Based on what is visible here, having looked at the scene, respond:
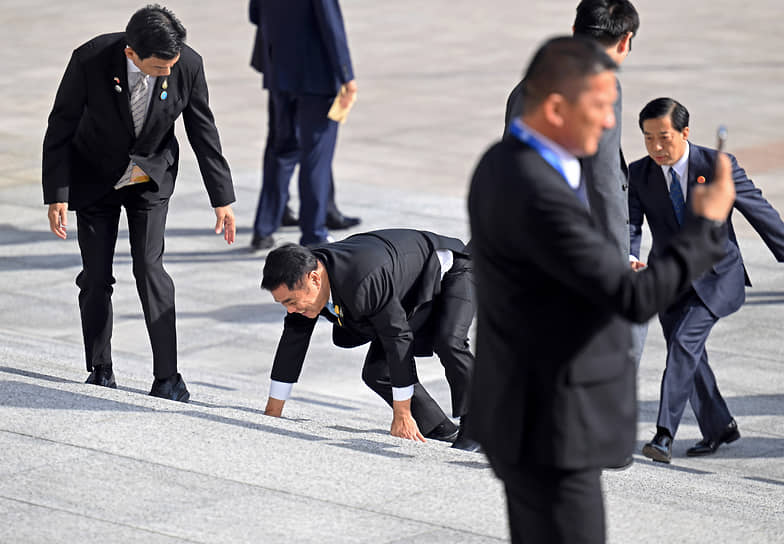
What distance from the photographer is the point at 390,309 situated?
5.62m

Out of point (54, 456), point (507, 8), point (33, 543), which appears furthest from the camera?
point (507, 8)

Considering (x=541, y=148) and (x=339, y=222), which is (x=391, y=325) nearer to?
(x=541, y=148)

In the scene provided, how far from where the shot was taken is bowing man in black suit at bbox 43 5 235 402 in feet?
19.9

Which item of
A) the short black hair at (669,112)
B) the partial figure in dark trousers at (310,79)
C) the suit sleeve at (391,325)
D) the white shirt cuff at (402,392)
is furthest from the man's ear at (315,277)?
the partial figure in dark trousers at (310,79)

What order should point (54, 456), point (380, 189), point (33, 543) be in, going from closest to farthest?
point (33, 543)
point (54, 456)
point (380, 189)

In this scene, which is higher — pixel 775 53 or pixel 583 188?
pixel 583 188

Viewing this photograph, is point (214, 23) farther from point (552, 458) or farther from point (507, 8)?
point (552, 458)

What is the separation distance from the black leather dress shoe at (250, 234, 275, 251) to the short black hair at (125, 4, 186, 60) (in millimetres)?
4127

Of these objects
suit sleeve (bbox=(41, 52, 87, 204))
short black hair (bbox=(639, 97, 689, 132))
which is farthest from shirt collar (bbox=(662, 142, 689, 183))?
suit sleeve (bbox=(41, 52, 87, 204))

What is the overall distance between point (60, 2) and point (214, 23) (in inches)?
138

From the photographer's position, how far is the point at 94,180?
20.5 ft

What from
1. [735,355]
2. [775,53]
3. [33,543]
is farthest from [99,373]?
[775,53]

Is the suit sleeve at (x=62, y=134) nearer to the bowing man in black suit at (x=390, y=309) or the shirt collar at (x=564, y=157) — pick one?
the bowing man in black suit at (x=390, y=309)

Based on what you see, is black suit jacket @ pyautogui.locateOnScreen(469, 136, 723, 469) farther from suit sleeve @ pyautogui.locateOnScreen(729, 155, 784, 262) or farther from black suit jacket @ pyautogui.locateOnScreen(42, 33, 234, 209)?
black suit jacket @ pyautogui.locateOnScreen(42, 33, 234, 209)
